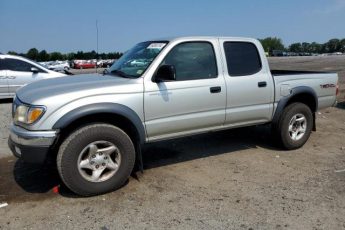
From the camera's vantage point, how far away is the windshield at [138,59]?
191 inches

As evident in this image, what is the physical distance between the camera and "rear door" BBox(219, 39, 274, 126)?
5383mm

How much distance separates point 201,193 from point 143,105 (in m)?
1.26

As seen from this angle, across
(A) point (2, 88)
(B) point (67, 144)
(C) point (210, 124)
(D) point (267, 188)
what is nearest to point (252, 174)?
(D) point (267, 188)

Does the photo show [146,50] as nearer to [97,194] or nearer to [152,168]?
[152,168]

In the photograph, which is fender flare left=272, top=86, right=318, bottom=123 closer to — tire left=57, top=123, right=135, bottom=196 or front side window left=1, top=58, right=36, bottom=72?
tire left=57, top=123, right=135, bottom=196

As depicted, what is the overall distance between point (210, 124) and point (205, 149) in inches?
47.0

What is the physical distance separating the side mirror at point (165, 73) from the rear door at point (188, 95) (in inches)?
3.3

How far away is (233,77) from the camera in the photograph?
212 inches

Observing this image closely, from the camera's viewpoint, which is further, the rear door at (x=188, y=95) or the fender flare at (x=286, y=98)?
the fender flare at (x=286, y=98)

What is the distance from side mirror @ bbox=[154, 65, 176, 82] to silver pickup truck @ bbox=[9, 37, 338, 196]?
0.04 feet

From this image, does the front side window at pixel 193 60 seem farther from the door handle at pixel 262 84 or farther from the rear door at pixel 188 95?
the door handle at pixel 262 84

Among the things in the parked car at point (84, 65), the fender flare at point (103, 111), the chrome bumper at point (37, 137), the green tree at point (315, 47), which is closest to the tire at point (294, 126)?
the fender flare at point (103, 111)

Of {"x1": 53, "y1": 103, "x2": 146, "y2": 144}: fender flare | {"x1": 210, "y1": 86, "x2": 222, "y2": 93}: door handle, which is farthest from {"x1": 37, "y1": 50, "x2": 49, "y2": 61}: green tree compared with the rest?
{"x1": 53, "y1": 103, "x2": 146, "y2": 144}: fender flare

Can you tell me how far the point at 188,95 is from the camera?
4910 mm
